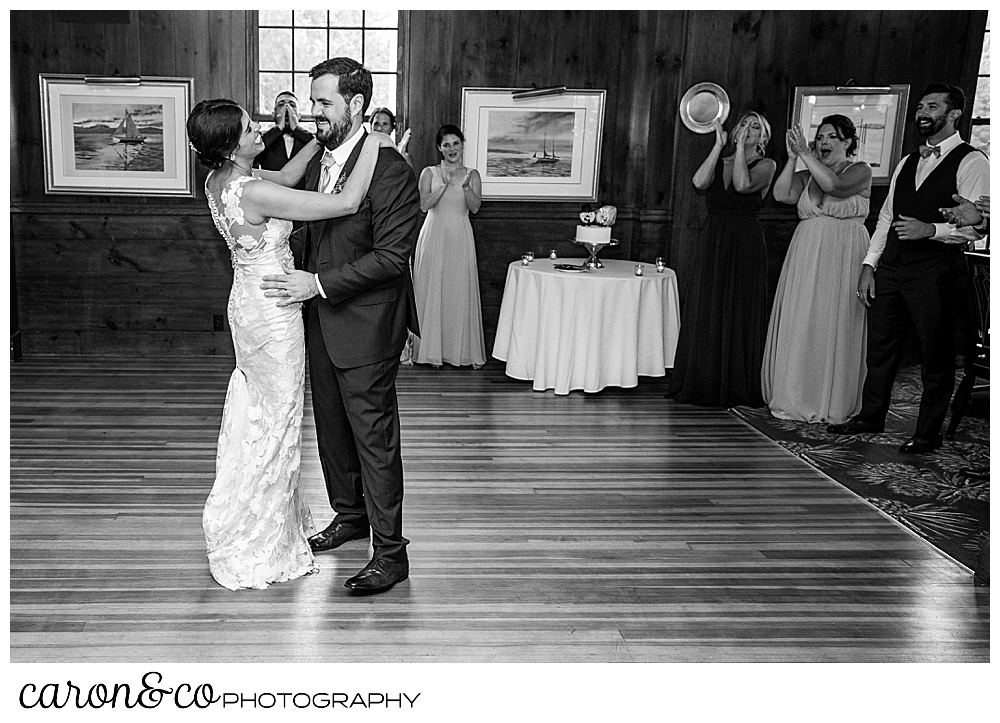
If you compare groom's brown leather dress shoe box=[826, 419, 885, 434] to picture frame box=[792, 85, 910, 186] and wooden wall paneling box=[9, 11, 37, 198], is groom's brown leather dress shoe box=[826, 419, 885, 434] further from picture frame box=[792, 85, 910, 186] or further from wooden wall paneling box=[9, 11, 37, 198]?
wooden wall paneling box=[9, 11, 37, 198]

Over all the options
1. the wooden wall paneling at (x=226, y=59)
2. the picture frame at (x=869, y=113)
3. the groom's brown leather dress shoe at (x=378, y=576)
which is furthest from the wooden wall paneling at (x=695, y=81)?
the groom's brown leather dress shoe at (x=378, y=576)

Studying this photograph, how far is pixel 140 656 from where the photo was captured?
116 inches

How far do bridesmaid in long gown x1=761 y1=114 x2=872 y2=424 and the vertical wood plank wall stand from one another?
1160 mm

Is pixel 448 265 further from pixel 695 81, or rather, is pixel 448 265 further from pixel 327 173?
pixel 327 173

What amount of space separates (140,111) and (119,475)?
3.63 meters

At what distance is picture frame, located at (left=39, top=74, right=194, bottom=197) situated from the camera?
283 inches

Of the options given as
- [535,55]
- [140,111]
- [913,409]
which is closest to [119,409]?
[140,111]

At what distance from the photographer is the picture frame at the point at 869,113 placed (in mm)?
7250

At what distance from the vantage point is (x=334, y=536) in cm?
382

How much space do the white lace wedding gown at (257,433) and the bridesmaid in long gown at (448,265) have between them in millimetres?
3702

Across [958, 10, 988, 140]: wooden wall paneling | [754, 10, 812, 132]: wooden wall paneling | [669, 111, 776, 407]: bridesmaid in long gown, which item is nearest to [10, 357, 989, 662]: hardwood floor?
[669, 111, 776, 407]: bridesmaid in long gown

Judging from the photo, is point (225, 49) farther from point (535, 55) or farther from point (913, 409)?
point (913, 409)

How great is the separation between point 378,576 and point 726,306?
3550mm

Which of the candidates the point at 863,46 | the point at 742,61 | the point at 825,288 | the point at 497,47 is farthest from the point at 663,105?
the point at 825,288
